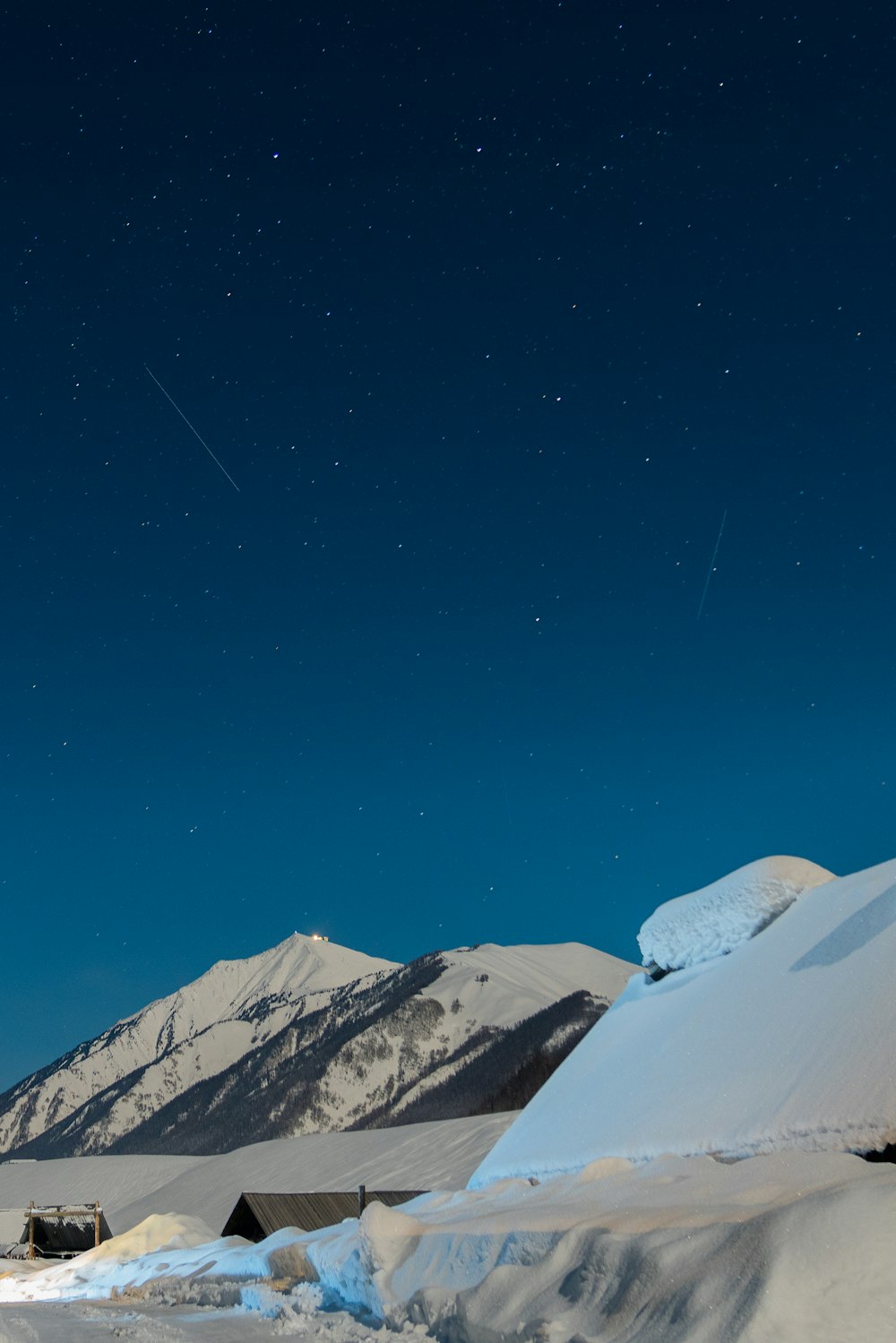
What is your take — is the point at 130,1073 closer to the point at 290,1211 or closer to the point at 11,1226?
the point at 11,1226

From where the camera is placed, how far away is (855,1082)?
25.0ft

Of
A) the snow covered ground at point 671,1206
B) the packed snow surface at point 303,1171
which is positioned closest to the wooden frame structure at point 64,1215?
the packed snow surface at point 303,1171

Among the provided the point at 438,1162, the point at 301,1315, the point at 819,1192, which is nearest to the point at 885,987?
the point at 819,1192

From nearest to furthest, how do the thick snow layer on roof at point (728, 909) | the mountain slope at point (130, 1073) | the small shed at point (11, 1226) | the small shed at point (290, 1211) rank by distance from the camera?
the thick snow layer on roof at point (728, 909)
the small shed at point (290, 1211)
the small shed at point (11, 1226)
the mountain slope at point (130, 1073)

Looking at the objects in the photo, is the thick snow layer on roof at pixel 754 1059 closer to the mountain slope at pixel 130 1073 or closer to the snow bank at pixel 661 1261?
the snow bank at pixel 661 1261

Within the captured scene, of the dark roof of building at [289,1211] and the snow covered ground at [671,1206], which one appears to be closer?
the snow covered ground at [671,1206]

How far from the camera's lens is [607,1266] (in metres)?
5.25

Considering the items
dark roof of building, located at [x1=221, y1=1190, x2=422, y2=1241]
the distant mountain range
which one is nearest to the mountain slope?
the distant mountain range

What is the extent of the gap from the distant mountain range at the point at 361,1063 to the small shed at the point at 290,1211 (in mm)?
49020

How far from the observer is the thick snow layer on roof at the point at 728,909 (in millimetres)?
12289

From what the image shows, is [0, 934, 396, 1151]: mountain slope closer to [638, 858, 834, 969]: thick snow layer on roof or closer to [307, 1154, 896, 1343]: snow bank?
[638, 858, 834, 969]: thick snow layer on roof

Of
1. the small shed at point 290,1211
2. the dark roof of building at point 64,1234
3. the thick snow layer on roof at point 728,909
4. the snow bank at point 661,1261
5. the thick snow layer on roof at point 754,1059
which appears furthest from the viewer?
the dark roof of building at point 64,1234

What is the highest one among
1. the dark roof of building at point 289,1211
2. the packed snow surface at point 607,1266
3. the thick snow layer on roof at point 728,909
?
the thick snow layer on roof at point 728,909

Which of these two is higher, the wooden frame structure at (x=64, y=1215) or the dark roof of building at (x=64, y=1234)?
the wooden frame structure at (x=64, y=1215)
